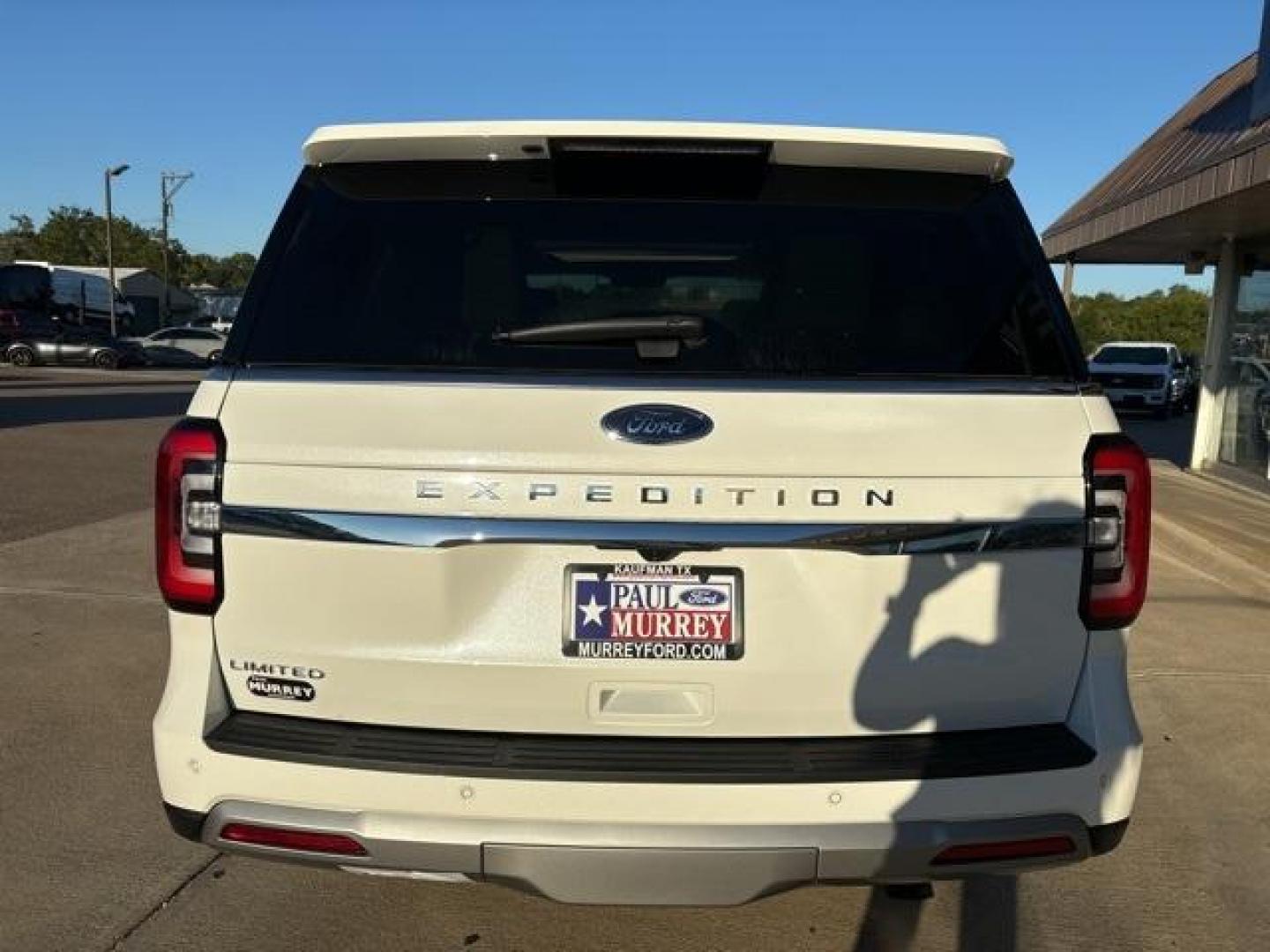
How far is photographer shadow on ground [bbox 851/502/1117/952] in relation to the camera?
221 cm

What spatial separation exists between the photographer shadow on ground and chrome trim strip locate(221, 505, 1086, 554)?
0.10 ft

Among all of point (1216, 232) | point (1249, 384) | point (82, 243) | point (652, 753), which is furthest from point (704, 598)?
point (82, 243)

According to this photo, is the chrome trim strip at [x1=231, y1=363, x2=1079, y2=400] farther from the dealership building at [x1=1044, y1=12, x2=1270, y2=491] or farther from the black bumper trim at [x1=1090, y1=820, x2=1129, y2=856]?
the dealership building at [x1=1044, y1=12, x2=1270, y2=491]

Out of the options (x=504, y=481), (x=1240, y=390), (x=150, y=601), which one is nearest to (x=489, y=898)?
(x=504, y=481)

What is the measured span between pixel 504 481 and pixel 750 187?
96 cm

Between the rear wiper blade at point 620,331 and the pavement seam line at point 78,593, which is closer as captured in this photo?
the rear wiper blade at point 620,331

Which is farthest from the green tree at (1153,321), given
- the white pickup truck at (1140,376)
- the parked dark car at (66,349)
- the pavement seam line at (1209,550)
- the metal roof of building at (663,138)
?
the metal roof of building at (663,138)

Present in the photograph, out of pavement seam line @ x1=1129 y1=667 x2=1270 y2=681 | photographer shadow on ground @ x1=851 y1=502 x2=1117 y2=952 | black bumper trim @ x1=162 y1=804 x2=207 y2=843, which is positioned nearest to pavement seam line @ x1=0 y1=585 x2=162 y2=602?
black bumper trim @ x1=162 y1=804 x2=207 y2=843

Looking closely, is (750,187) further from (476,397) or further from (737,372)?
(476,397)

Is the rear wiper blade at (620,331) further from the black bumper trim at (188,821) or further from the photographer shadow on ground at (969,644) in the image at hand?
the black bumper trim at (188,821)

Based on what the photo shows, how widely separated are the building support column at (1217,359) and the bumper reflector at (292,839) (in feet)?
43.4

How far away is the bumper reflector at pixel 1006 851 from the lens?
220 centimetres

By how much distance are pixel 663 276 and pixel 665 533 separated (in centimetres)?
76

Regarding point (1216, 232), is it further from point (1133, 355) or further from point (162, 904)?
point (1133, 355)
